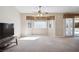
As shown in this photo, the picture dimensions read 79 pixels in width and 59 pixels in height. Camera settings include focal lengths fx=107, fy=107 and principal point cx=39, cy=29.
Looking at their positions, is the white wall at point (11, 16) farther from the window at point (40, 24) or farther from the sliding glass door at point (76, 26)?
the sliding glass door at point (76, 26)

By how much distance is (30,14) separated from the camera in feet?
8.10

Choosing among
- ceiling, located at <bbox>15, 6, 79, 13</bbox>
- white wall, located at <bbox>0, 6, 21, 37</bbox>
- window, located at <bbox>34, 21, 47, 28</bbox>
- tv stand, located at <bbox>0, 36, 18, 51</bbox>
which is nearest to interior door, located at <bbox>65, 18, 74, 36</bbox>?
ceiling, located at <bbox>15, 6, 79, 13</bbox>

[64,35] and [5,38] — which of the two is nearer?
[5,38]

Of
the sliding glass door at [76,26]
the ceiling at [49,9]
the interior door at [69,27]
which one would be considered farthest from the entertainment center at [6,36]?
the sliding glass door at [76,26]

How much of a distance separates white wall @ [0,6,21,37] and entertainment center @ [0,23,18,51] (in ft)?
0.29

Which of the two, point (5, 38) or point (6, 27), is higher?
point (6, 27)

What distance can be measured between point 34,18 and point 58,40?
772 millimetres

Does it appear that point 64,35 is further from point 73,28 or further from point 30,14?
point 30,14

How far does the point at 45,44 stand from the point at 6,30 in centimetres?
94

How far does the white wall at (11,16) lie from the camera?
2.25 metres

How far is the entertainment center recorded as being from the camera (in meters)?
2.29

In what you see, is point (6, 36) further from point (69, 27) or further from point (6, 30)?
point (69, 27)
